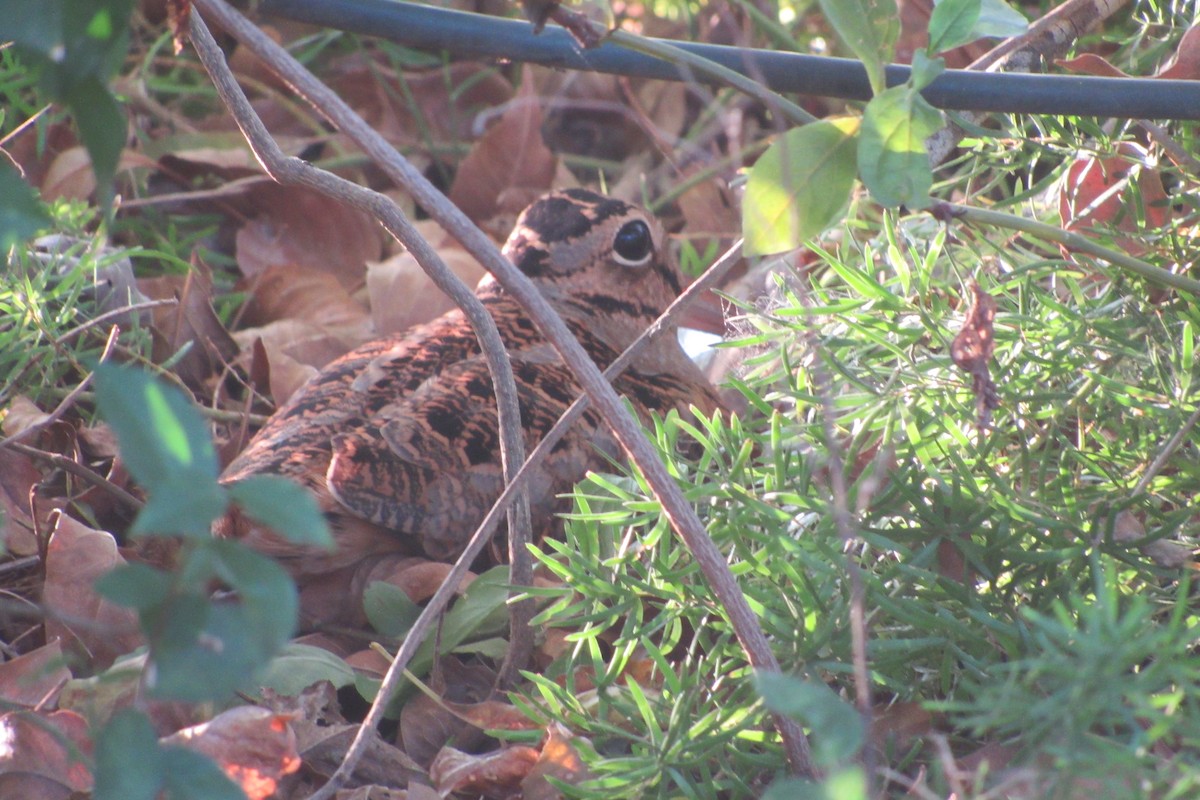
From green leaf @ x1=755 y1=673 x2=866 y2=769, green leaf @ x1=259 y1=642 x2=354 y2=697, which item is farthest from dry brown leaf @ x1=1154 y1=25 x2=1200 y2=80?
green leaf @ x1=259 y1=642 x2=354 y2=697

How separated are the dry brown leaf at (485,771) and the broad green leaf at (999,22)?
0.98m

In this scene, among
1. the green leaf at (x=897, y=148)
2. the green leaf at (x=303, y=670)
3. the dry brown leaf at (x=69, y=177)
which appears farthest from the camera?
the dry brown leaf at (x=69, y=177)

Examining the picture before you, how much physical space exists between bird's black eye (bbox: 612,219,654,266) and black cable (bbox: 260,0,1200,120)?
5.21 ft

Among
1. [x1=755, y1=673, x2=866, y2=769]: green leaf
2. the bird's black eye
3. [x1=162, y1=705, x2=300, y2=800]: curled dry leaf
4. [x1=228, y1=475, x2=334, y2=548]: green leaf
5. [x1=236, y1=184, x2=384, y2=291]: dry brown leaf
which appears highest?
[x1=228, y1=475, x2=334, y2=548]: green leaf

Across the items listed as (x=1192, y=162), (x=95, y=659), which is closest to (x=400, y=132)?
(x=95, y=659)

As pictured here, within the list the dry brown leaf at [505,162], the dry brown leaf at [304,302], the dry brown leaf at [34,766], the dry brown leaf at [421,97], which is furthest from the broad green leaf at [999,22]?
the dry brown leaf at [421,97]

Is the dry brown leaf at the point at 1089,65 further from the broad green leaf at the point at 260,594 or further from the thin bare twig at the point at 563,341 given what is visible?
the broad green leaf at the point at 260,594

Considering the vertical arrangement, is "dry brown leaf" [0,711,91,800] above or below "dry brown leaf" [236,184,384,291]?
below

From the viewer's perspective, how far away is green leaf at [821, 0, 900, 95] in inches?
45.9

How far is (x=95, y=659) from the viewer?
1.76 metres

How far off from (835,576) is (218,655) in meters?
0.75

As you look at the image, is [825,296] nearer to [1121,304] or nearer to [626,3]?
[1121,304]

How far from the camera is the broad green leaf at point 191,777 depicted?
0.82m

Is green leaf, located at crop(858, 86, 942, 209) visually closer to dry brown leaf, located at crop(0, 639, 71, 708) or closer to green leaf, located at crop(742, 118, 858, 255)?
green leaf, located at crop(742, 118, 858, 255)
